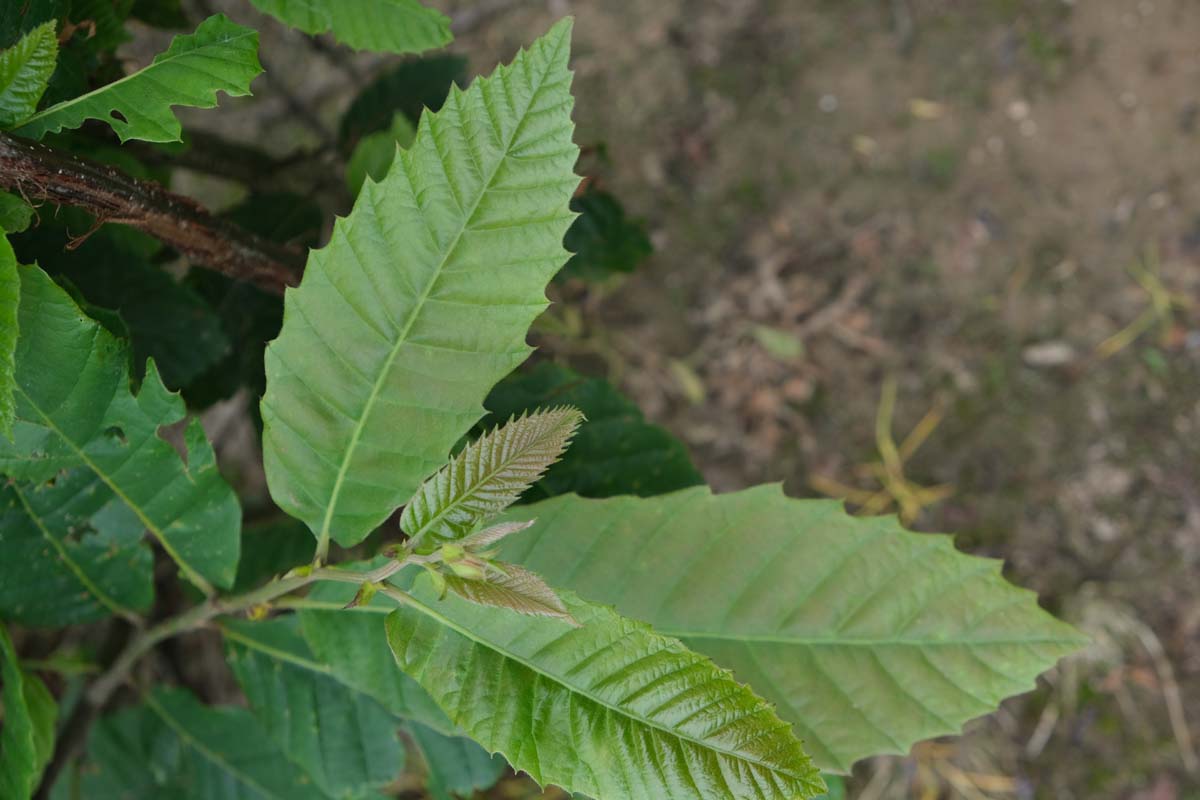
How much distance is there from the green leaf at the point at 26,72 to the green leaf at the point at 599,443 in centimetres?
69

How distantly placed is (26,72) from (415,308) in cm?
42

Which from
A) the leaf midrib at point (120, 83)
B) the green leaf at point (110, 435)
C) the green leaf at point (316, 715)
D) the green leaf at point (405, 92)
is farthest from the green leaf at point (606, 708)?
the green leaf at point (405, 92)

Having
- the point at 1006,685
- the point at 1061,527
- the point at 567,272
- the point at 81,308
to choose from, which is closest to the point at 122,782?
the point at 81,308

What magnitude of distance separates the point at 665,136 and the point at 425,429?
167 cm

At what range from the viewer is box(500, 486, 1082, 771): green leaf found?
43.3 inches

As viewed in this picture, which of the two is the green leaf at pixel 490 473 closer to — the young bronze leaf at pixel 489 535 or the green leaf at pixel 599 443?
the young bronze leaf at pixel 489 535

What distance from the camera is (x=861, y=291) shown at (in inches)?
95.8

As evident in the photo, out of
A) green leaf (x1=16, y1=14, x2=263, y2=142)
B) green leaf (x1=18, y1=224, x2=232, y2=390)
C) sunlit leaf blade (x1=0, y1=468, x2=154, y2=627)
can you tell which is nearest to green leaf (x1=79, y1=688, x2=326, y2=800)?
sunlit leaf blade (x1=0, y1=468, x2=154, y2=627)

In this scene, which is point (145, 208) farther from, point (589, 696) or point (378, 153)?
point (589, 696)

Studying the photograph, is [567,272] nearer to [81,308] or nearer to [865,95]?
[81,308]

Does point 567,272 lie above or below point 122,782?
above

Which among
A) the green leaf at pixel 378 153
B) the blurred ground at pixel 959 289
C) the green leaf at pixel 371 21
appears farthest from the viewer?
the blurred ground at pixel 959 289

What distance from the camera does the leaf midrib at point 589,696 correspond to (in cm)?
82

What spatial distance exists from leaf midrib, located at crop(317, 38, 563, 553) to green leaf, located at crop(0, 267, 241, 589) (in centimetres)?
20
